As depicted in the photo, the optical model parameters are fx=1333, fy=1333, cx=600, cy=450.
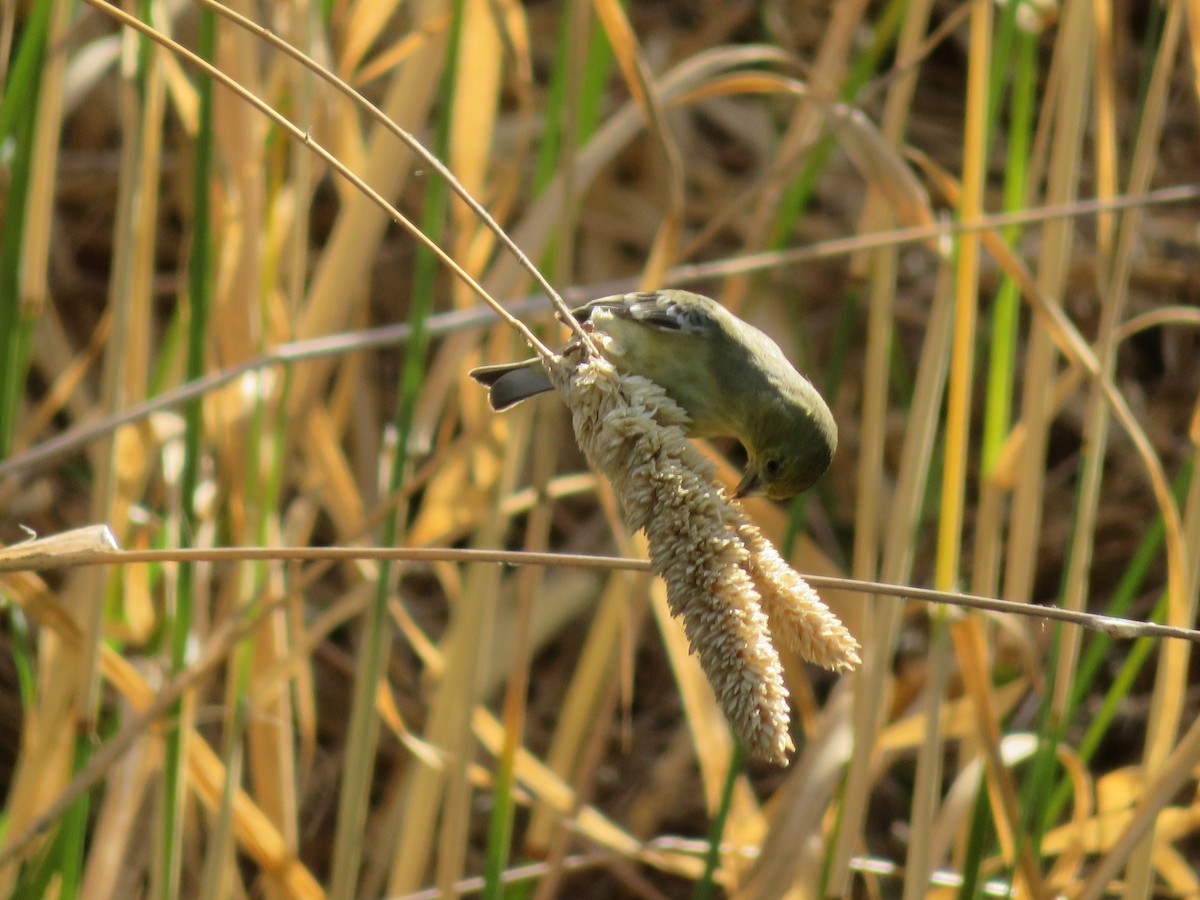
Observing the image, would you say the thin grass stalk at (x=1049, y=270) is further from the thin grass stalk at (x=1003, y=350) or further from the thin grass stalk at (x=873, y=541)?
the thin grass stalk at (x=873, y=541)

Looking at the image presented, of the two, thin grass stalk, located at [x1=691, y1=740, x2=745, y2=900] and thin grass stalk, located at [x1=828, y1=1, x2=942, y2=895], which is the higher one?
thin grass stalk, located at [x1=828, y1=1, x2=942, y2=895]

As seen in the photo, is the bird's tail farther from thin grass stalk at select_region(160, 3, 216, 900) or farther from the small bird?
thin grass stalk at select_region(160, 3, 216, 900)

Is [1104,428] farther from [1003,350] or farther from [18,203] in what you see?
[18,203]

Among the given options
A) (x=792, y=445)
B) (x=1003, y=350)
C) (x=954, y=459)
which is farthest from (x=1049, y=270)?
(x=792, y=445)

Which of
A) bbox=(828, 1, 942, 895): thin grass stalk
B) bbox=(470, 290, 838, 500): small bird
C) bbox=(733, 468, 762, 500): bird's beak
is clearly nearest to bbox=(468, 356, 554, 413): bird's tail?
bbox=(470, 290, 838, 500): small bird

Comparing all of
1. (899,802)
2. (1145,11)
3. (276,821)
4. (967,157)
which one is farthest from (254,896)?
(1145,11)

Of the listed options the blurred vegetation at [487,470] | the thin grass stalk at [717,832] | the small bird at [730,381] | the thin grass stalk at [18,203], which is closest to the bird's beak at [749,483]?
the small bird at [730,381]
